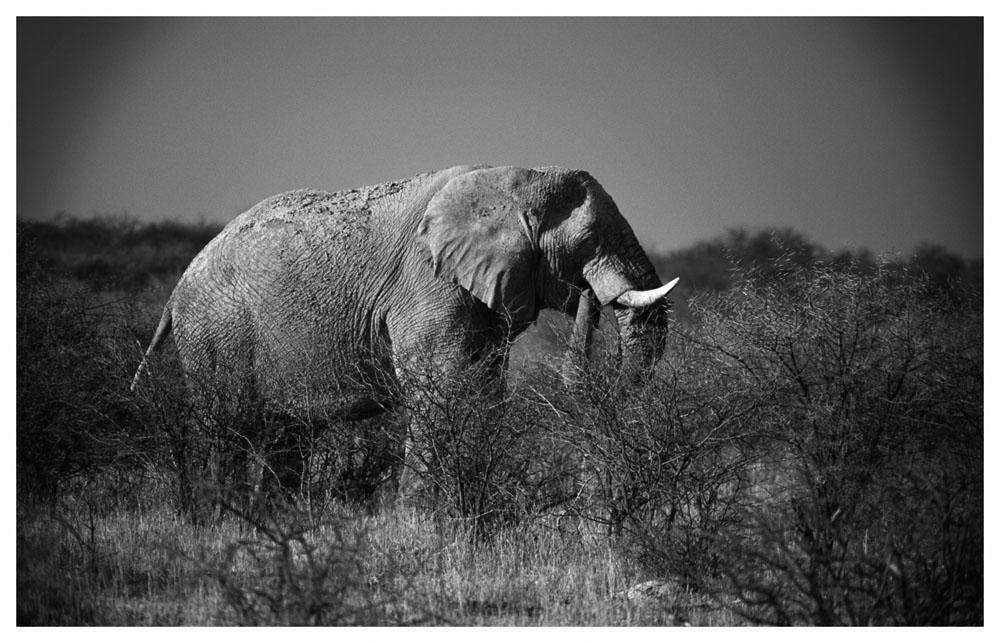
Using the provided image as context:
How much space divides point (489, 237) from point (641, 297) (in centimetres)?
126

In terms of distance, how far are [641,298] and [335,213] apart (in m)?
2.61

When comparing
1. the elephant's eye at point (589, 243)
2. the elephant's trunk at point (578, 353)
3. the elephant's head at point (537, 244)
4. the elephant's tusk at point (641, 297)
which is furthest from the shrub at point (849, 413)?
the elephant's eye at point (589, 243)

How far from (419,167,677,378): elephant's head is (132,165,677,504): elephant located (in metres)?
0.01

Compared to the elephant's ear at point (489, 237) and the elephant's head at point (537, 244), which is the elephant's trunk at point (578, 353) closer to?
the elephant's head at point (537, 244)

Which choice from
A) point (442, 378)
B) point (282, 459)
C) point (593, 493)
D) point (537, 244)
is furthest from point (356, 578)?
point (537, 244)

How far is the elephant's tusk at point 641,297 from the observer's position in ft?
31.0

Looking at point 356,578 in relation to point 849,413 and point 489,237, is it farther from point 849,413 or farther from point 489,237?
point 489,237

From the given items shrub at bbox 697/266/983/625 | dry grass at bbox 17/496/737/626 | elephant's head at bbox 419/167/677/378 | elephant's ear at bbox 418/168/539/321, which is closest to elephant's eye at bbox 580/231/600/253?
elephant's head at bbox 419/167/677/378

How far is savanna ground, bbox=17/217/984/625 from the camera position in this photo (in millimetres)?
6383

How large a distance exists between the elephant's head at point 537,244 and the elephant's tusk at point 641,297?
0.04 meters

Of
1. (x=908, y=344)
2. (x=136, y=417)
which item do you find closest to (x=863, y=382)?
(x=908, y=344)

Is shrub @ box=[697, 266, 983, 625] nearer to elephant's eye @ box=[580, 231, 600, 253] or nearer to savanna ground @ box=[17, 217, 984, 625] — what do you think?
savanna ground @ box=[17, 217, 984, 625]

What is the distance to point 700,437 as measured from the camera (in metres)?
7.55

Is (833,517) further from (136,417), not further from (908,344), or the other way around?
(136,417)
